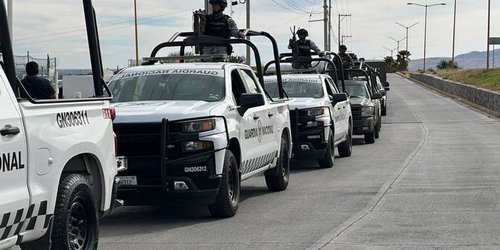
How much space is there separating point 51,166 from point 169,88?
4.75 m

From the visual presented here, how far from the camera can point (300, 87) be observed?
1659 cm

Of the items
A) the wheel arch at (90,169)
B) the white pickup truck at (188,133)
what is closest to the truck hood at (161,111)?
the white pickup truck at (188,133)

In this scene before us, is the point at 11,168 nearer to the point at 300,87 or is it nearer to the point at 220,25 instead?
the point at 220,25

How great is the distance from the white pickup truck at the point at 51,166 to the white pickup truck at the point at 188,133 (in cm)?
190

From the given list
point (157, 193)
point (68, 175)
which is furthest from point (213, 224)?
point (68, 175)

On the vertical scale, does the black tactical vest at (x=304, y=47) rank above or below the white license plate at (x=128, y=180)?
above

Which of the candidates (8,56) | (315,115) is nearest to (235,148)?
(8,56)

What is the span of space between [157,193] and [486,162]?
29.6 ft

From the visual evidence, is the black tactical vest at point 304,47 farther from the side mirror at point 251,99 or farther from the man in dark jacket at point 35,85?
the man in dark jacket at point 35,85

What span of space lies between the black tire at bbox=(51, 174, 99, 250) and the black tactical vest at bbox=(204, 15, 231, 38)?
21.0 ft

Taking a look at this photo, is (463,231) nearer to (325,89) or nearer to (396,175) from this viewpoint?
(396,175)

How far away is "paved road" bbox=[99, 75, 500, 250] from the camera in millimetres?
8203

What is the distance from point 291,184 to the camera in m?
13.3

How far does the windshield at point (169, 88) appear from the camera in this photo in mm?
10352
